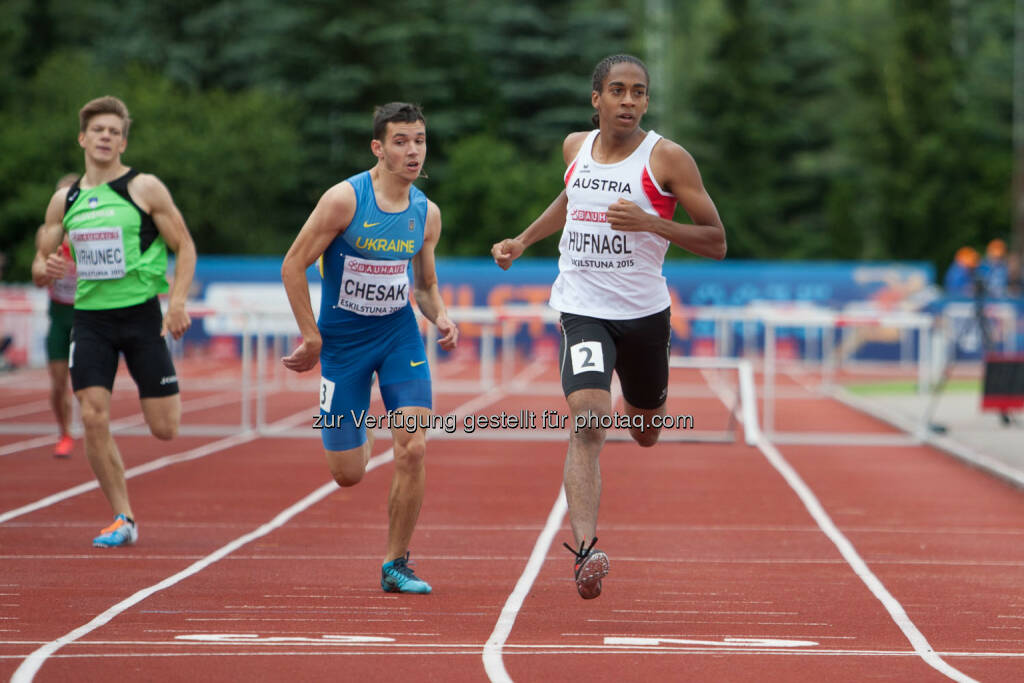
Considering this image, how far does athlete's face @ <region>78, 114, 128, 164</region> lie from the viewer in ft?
28.7

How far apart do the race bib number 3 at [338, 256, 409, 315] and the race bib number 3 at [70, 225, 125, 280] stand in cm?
188

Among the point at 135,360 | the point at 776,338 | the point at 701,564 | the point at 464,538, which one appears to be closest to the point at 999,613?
the point at 701,564

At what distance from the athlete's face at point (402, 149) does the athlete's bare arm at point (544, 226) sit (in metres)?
0.53

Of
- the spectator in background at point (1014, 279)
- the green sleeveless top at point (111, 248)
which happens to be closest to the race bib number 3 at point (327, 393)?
the green sleeveless top at point (111, 248)

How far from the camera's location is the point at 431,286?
25.7ft

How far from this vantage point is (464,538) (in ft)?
31.1

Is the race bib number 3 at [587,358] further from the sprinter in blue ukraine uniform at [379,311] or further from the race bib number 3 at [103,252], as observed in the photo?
the race bib number 3 at [103,252]

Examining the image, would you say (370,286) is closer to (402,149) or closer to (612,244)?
(402,149)

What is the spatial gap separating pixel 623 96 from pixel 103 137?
3.23 meters

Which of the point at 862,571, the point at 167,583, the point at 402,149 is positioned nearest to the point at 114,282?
the point at 167,583

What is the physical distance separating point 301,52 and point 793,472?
41915mm

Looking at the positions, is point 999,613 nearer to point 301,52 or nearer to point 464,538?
point 464,538

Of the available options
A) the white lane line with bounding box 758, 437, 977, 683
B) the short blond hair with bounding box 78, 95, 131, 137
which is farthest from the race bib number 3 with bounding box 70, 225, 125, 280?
the white lane line with bounding box 758, 437, 977, 683

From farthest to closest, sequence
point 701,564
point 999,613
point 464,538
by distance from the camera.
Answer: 1. point 464,538
2. point 701,564
3. point 999,613
